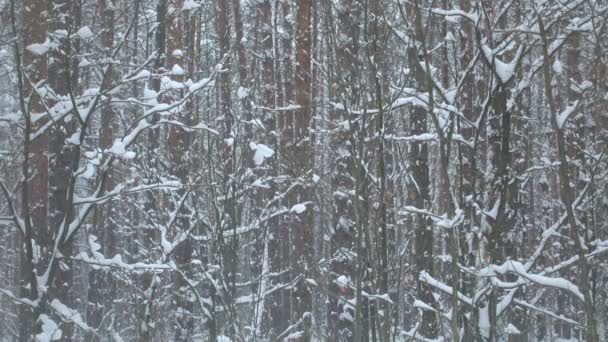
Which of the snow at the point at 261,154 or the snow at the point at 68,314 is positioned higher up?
the snow at the point at 261,154

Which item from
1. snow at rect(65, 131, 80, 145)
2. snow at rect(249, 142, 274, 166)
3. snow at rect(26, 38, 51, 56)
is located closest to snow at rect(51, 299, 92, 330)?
snow at rect(65, 131, 80, 145)

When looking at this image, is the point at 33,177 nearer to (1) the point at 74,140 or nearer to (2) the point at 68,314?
(1) the point at 74,140

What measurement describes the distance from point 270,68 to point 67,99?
195 inches

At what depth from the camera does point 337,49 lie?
4168 mm

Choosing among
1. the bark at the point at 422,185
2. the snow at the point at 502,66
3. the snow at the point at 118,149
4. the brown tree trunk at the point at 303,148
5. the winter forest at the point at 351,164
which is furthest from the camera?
the brown tree trunk at the point at 303,148

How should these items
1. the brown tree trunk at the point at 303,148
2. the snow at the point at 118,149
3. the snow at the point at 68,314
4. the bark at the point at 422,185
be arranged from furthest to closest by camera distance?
the brown tree trunk at the point at 303,148 → the bark at the point at 422,185 → the snow at the point at 68,314 → the snow at the point at 118,149

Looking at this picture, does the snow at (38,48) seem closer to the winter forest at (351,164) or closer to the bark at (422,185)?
the winter forest at (351,164)

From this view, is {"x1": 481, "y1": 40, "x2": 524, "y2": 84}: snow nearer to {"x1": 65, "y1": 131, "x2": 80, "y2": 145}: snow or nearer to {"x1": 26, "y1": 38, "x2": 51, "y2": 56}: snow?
{"x1": 65, "y1": 131, "x2": 80, "y2": 145}: snow

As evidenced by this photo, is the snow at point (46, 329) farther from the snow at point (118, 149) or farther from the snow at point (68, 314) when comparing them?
the snow at point (118, 149)

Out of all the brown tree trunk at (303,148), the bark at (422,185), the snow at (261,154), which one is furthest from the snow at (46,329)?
the brown tree trunk at (303,148)

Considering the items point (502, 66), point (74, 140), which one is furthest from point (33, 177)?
point (502, 66)

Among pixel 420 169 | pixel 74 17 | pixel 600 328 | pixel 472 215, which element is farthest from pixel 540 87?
pixel 74 17

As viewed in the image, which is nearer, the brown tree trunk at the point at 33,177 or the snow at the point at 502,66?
the snow at the point at 502,66

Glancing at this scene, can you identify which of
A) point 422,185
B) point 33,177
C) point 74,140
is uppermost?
point 74,140
